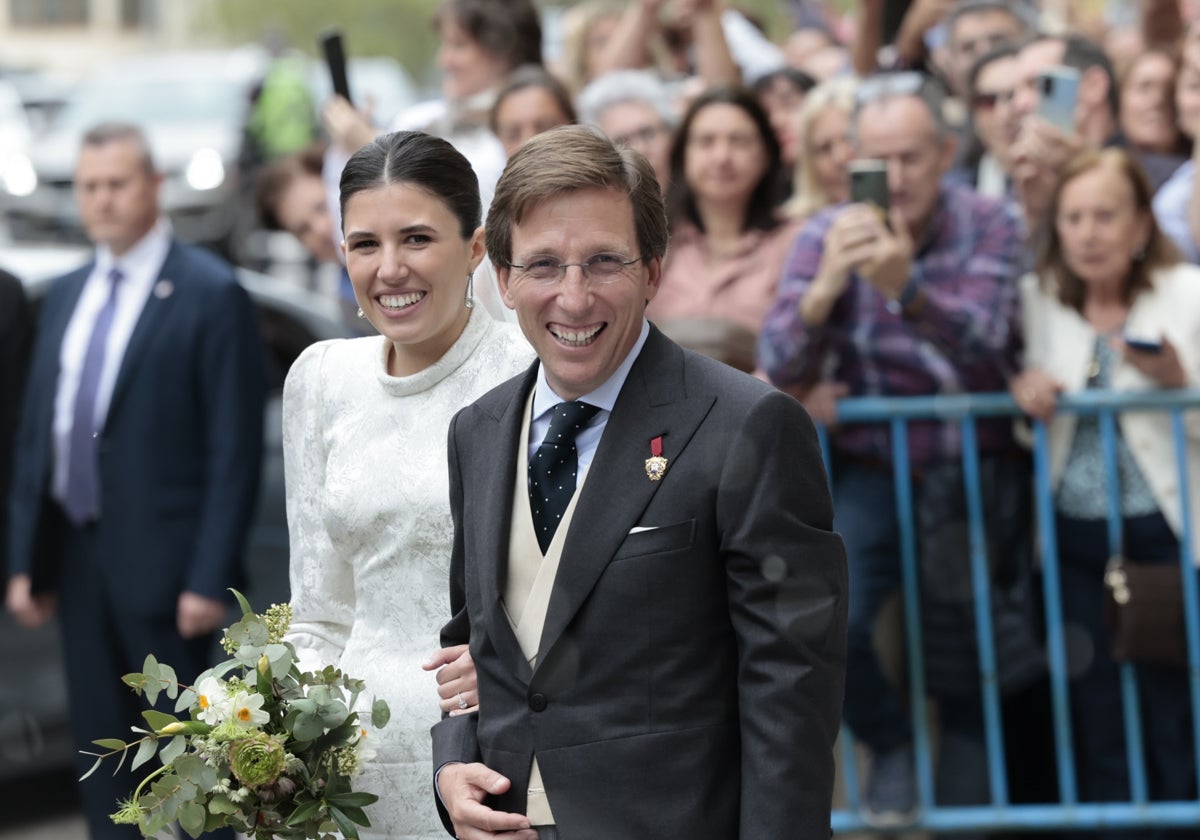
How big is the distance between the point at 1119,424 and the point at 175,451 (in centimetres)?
308

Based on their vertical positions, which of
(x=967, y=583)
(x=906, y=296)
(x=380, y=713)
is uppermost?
(x=906, y=296)

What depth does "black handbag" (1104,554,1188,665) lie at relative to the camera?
5.34m

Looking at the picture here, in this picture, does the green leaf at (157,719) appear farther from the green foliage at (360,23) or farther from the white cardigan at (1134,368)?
the green foliage at (360,23)

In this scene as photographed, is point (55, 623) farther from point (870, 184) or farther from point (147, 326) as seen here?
point (870, 184)

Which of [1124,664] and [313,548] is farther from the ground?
[313,548]

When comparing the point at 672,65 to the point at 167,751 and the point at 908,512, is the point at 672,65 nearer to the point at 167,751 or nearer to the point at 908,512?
the point at 908,512

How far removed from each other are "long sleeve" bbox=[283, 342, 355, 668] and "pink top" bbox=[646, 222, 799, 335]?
235 centimetres

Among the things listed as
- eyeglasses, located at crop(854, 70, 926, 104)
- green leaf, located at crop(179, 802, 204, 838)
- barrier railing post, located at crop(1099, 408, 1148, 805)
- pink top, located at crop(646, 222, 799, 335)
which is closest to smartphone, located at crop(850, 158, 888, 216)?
eyeglasses, located at crop(854, 70, 926, 104)

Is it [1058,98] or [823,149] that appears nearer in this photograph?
[1058,98]

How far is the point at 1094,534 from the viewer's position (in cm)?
547

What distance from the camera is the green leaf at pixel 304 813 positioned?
10.0 ft

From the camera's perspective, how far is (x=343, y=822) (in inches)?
123

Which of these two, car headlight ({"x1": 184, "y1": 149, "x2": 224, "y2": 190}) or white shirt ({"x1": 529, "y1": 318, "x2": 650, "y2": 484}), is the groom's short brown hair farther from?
car headlight ({"x1": 184, "y1": 149, "x2": 224, "y2": 190})

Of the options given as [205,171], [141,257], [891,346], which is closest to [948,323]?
[891,346]
